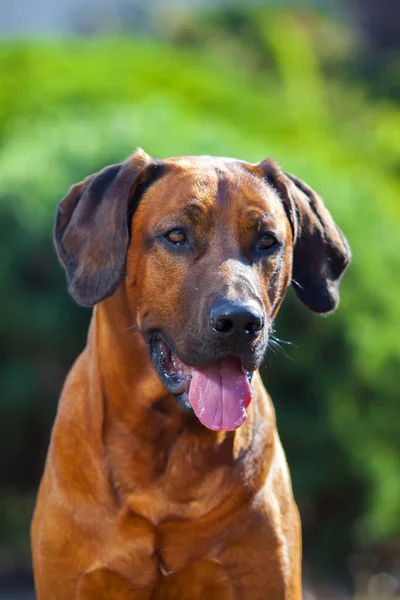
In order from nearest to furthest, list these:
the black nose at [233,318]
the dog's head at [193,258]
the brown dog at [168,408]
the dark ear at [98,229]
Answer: the black nose at [233,318]
the dog's head at [193,258]
the brown dog at [168,408]
the dark ear at [98,229]

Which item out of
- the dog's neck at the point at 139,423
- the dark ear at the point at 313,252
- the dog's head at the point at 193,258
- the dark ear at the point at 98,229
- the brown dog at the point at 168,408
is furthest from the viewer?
the dark ear at the point at 313,252

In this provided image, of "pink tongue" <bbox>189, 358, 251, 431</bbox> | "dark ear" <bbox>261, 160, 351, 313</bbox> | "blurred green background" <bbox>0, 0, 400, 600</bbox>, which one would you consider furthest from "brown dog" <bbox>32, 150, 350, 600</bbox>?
"blurred green background" <bbox>0, 0, 400, 600</bbox>

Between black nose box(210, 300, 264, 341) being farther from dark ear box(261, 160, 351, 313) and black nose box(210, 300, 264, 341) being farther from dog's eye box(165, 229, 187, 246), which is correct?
dark ear box(261, 160, 351, 313)

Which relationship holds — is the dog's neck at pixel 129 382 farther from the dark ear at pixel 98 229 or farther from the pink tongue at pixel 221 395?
the pink tongue at pixel 221 395

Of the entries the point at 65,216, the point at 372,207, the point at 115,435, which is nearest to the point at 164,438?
the point at 115,435

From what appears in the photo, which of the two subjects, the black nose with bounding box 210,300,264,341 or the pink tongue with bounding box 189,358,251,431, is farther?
the pink tongue with bounding box 189,358,251,431

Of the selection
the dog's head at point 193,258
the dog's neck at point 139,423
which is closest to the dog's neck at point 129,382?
the dog's neck at point 139,423

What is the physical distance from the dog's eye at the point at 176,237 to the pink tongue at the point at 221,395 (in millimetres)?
428

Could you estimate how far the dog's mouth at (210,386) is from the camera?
401 centimetres

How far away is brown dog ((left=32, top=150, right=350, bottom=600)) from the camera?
4.07 m

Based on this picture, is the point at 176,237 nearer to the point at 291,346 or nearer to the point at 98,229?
the point at 98,229

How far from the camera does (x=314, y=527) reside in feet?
24.3

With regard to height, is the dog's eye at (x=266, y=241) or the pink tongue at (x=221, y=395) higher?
the dog's eye at (x=266, y=241)

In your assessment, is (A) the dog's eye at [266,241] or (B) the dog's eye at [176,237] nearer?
(B) the dog's eye at [176,237]
